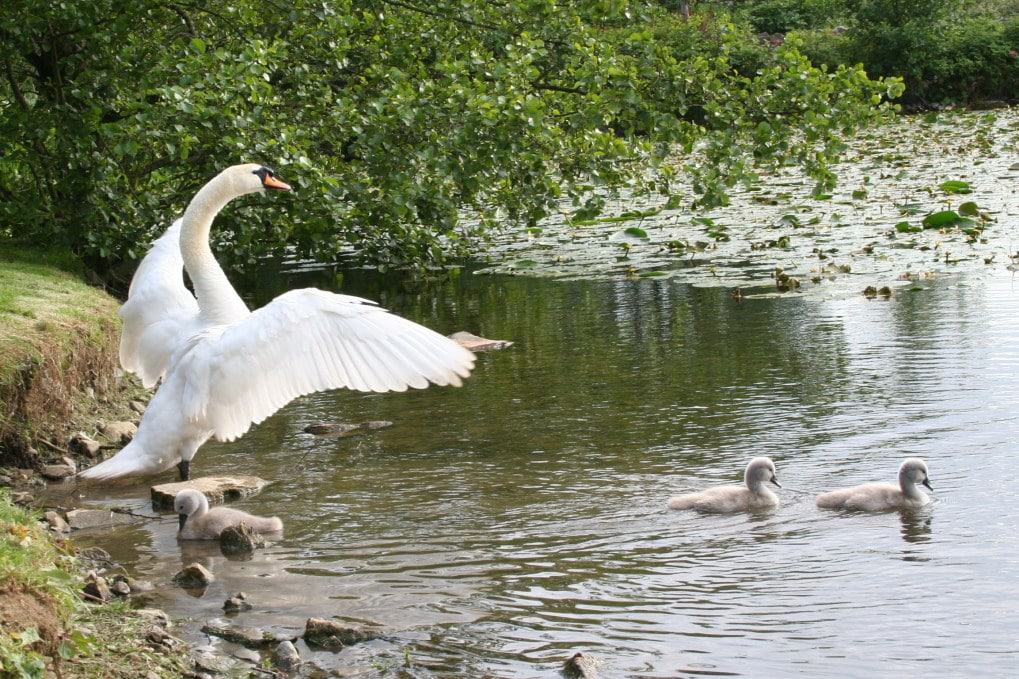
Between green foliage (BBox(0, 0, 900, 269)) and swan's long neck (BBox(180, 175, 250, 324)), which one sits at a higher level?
green foliage (BBox(0, 0, 900, 269))

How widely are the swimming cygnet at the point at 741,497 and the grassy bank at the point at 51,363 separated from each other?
410cm

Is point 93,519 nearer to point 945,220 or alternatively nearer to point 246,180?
point 246,180

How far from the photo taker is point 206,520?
22.0 feet

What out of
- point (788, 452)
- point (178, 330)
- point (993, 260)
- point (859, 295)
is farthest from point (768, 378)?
point (993, 260)

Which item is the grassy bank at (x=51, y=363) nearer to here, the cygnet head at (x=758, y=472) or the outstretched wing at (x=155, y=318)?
the outstretched wing at (x=155, y=318)

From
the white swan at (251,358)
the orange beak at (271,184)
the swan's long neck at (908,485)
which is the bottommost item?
the swan's long neck at (908,485)

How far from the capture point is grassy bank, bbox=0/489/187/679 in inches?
153

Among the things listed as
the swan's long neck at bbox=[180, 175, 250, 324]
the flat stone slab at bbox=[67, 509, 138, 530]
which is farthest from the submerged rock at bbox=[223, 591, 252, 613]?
the swan's long neck at bbox=[180, 175, 250, 324]

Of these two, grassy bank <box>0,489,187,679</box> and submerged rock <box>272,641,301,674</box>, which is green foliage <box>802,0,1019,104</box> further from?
grassy bank <box>0,489,187,679</box>

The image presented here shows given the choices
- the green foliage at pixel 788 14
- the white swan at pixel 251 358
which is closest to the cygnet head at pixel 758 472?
the white swan at pixel 251 358

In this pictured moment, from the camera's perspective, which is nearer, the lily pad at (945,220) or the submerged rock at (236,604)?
the submerged rock at (236,604)

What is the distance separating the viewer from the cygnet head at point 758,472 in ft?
22.1

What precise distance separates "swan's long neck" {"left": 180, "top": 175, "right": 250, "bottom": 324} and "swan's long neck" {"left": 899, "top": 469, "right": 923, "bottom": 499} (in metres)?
3.99

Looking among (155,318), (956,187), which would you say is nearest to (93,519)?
(155,318)
